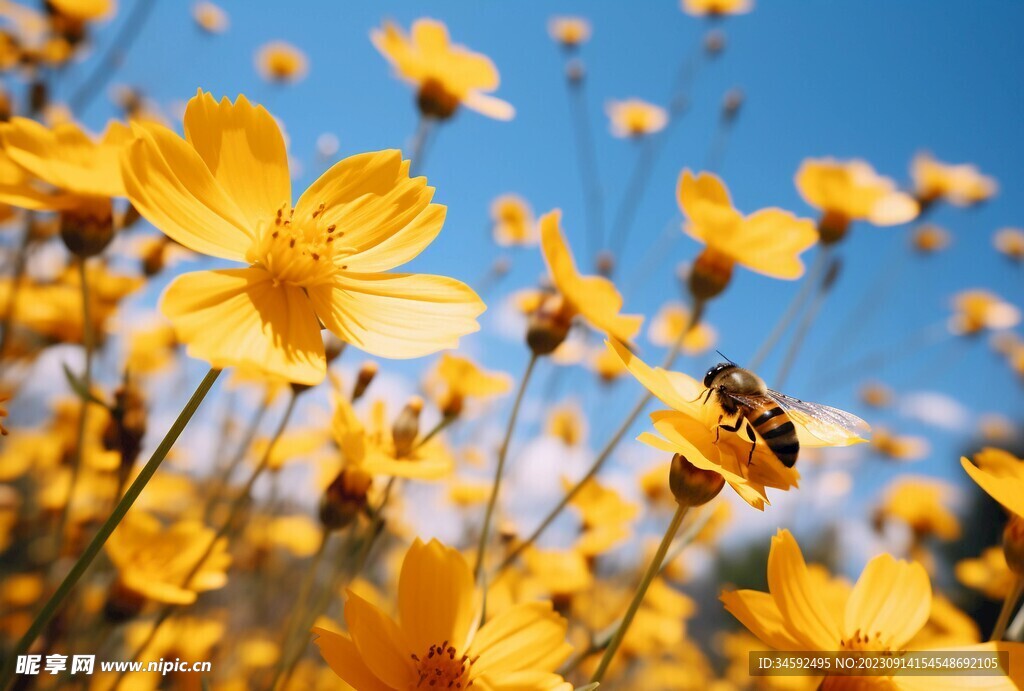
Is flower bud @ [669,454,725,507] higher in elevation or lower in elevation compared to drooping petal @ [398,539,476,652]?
higher

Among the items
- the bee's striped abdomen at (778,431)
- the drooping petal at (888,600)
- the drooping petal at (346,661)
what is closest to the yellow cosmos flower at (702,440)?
the bee's striped abdomen at (778,431)

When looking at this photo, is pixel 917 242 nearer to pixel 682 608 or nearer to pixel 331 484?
pixel 682 608

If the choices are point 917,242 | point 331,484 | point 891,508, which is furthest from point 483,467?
point 917,242

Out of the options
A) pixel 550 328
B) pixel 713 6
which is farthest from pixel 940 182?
pixel 550 328

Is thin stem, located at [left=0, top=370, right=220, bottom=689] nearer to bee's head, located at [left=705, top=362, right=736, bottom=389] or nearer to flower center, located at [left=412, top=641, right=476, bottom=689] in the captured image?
flower center, located at [left=412, top=641, right=476, bottom=689]

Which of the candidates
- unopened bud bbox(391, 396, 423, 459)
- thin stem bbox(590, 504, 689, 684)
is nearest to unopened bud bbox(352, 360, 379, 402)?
→ unopened bud bbox(391, 396, 423, 459)

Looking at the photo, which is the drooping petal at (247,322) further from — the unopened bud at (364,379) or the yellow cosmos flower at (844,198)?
the yellow cosmos flower at (844,198)

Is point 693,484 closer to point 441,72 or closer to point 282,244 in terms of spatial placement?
point 282,244

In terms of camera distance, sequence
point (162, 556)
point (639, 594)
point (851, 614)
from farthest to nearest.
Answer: point (162, 556) → point (851, 614) → point (639, 594)
